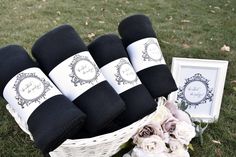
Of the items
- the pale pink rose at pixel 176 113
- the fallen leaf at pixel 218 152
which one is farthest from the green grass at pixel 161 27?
the pale pink rose at pixel 176 113

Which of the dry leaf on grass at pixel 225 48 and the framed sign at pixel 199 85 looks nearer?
the framed sign at pixel 199 85

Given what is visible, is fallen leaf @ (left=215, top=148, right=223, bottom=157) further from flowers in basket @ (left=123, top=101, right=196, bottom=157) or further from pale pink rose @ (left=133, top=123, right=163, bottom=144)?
pale pink rose @ (left=133, top=123, right=163, bottom=144)

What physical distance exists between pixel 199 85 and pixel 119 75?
747 millimetres

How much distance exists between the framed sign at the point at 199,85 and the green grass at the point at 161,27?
0.10 m

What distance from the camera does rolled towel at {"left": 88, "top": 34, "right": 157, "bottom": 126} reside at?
1.30 metres

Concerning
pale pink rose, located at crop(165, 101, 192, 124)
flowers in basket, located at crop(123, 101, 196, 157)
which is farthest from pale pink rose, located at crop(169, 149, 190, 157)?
pale pink rose, located at crop(165, 101, 192, 124)

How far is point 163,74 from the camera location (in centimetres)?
142

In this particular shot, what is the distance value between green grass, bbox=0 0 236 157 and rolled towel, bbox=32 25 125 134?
2.05 ft

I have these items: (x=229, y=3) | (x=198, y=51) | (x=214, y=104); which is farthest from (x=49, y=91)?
(x=229, y=3)

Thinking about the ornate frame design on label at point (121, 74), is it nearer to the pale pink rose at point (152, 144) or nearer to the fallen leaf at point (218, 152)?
the pale pink rose at point (152, 144)

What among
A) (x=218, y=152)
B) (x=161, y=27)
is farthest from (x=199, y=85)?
(x=161, y=27)

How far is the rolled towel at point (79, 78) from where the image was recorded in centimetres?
119

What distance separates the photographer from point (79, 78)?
3.89 ft

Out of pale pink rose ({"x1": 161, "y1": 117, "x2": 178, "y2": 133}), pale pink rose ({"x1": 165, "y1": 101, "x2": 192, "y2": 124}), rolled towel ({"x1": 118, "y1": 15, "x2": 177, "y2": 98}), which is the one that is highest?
rolled towel ({"x1": 118, "y1": 15, "x2": 177, "y2": 98})
